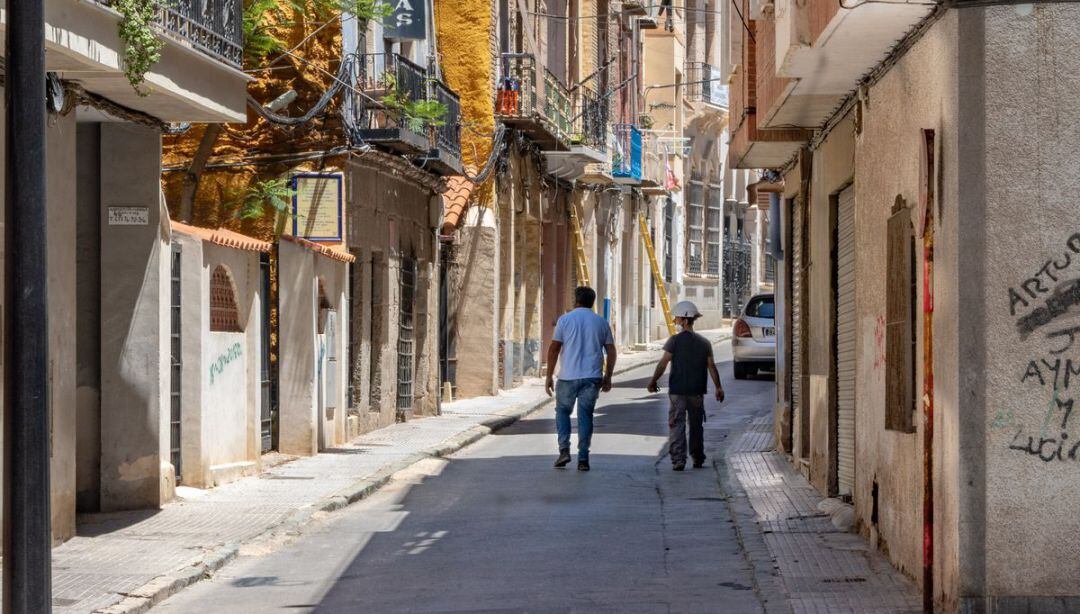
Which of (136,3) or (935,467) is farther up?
(136,3)

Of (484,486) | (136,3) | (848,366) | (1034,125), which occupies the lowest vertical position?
(484,486)

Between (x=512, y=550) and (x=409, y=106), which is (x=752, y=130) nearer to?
(x=512, y=550)

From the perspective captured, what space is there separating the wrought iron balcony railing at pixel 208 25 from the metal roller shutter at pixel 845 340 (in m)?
5.09

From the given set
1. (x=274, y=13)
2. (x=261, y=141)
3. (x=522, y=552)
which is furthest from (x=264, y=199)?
(x=522, y=552)

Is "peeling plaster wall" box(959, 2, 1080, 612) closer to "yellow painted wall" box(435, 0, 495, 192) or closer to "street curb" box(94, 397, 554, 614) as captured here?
"street curb" box(94, 397, 554, 614)

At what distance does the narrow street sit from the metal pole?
2711mm

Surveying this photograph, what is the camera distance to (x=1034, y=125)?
8203mm

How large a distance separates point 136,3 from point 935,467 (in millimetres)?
6158

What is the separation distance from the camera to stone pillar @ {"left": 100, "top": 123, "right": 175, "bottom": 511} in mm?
13414

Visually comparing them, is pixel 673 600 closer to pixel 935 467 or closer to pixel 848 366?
pixel 935 467

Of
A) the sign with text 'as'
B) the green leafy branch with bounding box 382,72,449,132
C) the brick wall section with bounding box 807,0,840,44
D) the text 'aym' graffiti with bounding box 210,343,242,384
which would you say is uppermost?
the sign with text 'as'

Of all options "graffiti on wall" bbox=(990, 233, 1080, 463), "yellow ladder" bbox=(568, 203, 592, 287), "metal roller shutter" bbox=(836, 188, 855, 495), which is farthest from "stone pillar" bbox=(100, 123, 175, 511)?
"yellow ladder" bbox=(568, 203, 592, 287)

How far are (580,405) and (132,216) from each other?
538 cm

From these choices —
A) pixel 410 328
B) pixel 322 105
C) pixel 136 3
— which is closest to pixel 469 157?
pixel 410 328
